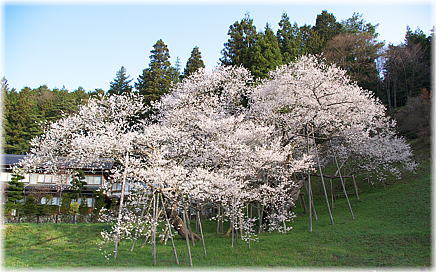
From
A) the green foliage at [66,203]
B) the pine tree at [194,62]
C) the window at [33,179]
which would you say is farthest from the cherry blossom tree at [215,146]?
the window at [33,179]

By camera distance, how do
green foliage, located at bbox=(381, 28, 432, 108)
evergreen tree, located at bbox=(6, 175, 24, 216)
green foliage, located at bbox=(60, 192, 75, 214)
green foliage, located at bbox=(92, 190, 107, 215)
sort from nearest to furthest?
green foliage, located at bbox=(60, 192, 75, 214), green foliage, located at bbox=(92, 190, 107, 215), evergreen tree, located at bbox=(6, 175, 24, 216), green foliage, located at bbox=(381, 28, 432, 108)

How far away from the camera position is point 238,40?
2941cm

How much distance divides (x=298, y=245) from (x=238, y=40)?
21.0 meters

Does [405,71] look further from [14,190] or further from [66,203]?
[14,190]

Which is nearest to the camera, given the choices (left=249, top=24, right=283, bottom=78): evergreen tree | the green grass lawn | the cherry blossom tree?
the green grass lawn

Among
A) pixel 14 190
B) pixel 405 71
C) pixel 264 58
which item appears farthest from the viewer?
pixel 405 71

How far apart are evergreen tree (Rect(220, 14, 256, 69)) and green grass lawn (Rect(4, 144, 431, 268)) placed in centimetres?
1577

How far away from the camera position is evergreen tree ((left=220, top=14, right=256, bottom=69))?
94.5 ft

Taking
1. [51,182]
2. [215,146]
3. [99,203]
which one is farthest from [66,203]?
[215,146]

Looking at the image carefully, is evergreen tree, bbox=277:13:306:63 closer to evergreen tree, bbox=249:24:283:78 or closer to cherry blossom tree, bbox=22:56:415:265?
evergreen tree, bbox=249:24:283:78

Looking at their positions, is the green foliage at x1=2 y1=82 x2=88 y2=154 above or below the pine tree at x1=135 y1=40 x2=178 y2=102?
below

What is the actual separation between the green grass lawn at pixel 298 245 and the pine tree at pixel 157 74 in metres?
16.0

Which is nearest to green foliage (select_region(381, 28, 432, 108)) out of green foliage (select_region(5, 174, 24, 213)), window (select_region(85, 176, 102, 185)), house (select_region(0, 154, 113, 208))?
house (select_region(0, 154, 113, 208))

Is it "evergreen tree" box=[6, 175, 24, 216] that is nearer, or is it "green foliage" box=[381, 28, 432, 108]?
"evergreen tree" box=[6, 175, 24, 216]
